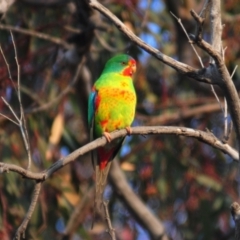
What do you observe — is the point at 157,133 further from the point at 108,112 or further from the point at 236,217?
the point at 108,112

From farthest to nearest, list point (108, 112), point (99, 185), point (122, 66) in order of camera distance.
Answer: point (122, 66) → point (108, 112) → point (99, 185)

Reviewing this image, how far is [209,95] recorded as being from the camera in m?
6.13

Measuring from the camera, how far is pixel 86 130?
544 cm

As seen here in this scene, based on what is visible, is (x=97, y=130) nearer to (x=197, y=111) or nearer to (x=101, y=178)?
(x=101, y=178)

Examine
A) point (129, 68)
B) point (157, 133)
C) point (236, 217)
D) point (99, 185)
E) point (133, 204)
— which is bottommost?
point (236, 217)

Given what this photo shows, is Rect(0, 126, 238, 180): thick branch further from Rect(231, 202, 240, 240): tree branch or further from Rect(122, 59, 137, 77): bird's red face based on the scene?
Rect(122, 59, 137, 77): bird's red face

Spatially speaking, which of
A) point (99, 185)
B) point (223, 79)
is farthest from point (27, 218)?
point (99, 185)

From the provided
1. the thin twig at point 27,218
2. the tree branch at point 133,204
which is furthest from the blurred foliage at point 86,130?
the thin twig at point 27,218

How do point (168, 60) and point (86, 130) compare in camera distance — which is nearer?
point (168, 60)

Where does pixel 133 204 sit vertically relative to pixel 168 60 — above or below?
above

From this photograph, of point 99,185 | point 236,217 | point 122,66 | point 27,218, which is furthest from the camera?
point 122,66

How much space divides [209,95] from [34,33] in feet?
5.85

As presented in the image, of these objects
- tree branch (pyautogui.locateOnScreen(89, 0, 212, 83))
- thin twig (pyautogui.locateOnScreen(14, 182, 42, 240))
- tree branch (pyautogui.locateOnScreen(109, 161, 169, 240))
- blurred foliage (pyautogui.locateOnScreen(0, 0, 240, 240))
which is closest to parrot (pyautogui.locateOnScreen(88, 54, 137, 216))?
blurred foliage (pyautogui.locateOnScreen(0, 0, 240, 240))

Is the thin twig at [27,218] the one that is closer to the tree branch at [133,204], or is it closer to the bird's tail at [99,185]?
the bird's tail at [99,185]
